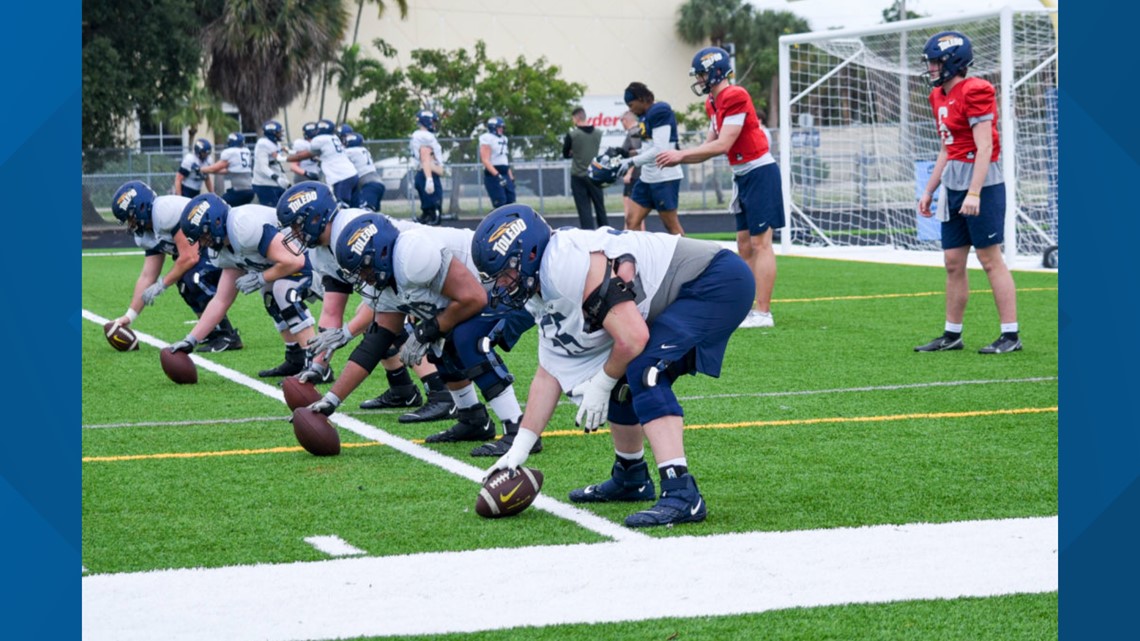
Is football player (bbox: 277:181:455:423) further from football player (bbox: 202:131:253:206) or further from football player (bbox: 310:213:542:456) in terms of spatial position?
football player (bbox: 202:131:253:206)

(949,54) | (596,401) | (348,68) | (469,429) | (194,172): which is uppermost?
(348,68)

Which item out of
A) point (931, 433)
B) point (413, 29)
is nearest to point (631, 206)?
point (931, 433)

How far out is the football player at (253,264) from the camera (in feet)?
28.5

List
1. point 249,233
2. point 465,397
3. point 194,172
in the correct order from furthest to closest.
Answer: point 194,172
point 249,233
point 465,397

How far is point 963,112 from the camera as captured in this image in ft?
30.4

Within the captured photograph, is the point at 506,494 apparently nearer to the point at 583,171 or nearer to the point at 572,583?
the point at 572,583

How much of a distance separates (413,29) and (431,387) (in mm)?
42585

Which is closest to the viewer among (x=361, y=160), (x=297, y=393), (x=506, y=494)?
(x=506, y=494)

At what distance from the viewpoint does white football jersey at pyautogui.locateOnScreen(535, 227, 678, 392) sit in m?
4.95

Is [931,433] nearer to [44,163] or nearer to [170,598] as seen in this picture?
[170,598]

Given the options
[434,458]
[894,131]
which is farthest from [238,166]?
[434,458]

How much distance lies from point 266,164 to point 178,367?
10232 mm

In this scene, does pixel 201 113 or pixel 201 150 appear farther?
pixel 201 113

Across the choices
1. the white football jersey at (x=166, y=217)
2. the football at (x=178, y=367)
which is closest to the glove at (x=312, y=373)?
the football at (x=178, y=367)
